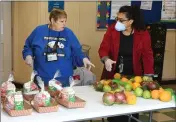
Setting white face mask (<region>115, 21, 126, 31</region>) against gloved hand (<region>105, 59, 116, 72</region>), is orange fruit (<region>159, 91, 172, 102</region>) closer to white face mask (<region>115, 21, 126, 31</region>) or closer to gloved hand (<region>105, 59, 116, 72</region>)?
gloved hand (<region>105, 59, 116, 72</region>)

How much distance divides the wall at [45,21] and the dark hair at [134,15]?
6.25ft

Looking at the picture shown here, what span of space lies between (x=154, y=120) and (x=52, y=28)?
1900 millimetres

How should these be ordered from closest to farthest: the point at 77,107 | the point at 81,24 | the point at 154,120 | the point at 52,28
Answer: the point at 77,107
the point at 52,28
the point at 154,120
the point at 81,24

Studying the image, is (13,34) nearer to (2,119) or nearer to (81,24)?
(81,24)

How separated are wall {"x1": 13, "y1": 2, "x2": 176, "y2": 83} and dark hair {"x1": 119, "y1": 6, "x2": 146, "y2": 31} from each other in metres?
1.91

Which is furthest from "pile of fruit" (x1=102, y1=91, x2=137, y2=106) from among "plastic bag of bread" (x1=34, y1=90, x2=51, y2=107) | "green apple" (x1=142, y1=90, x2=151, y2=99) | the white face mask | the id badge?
the white face mask

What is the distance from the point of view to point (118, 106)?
2.05m

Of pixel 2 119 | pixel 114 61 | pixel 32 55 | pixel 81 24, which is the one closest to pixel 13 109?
pixel 2 119

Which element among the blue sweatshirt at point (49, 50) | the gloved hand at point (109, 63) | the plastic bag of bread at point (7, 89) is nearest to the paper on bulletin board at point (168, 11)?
the gloved hand at point (109, 63)

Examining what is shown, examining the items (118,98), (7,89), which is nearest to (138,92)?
(118,98)

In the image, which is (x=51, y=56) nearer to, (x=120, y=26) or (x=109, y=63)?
(x=109, y=63)

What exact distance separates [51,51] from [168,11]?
3.44 m

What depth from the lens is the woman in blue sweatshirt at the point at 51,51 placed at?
2.55 meters

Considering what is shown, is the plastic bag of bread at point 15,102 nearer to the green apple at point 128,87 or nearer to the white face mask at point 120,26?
the green apple at point 128,87
